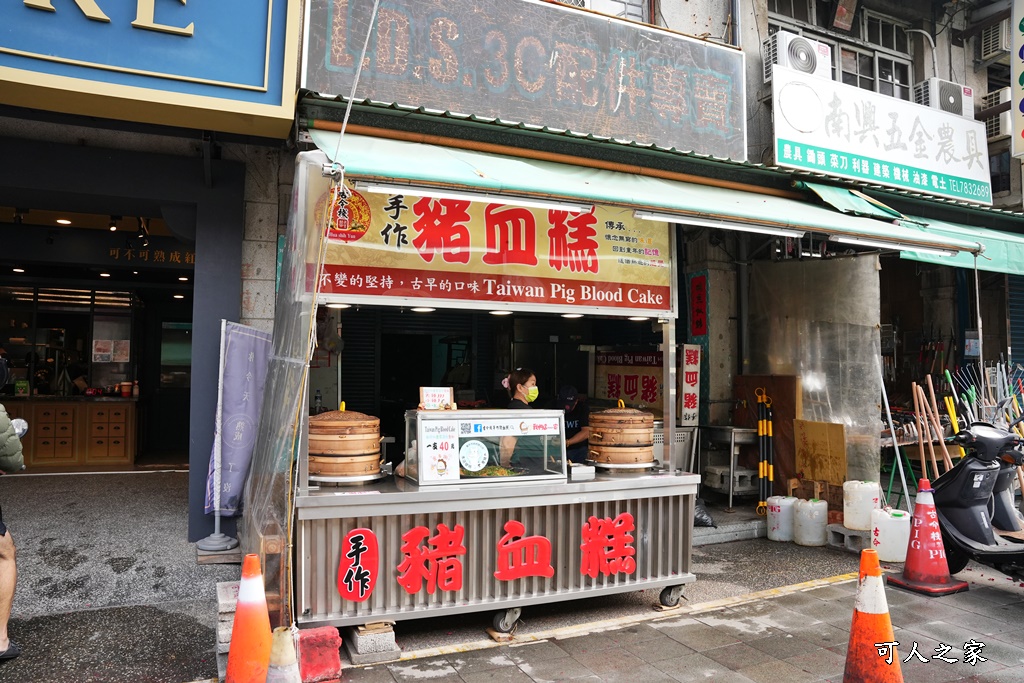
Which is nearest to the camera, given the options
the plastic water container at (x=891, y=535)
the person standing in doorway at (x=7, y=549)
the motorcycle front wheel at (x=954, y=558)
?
the person standing in doorway at (x=7, y=549)

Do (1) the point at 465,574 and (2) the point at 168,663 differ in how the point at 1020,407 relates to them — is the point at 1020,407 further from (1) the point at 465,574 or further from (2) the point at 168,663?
(2) the point at 168,663

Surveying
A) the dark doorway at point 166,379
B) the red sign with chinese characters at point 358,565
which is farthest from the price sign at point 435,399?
the dark doorway at point 166,379

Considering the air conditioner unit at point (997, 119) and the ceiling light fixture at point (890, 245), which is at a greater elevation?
the air conditioner unit at point (997, 119)

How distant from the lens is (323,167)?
13.0 ft

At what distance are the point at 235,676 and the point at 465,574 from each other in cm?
212

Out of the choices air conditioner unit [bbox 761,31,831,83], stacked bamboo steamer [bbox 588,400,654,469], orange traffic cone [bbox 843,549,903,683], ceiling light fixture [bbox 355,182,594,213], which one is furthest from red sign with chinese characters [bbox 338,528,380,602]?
air conditioner unit [bbox 761,31,831,83]

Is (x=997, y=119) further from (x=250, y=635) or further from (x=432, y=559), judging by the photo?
(x=250, y=635)

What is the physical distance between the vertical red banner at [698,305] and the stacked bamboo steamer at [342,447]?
5.73 m

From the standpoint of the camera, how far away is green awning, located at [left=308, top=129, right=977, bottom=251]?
4.60 m

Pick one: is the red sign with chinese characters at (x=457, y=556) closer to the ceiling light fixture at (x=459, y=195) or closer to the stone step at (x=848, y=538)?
the ceiling light fixture at (x=459, y=195)

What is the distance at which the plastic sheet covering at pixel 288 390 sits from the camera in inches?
159

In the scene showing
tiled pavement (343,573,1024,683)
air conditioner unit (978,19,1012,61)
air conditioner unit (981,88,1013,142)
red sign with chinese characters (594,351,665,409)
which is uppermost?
air conditioner unit (978,19,1012,61)

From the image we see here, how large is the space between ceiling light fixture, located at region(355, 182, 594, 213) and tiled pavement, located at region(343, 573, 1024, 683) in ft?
10.4

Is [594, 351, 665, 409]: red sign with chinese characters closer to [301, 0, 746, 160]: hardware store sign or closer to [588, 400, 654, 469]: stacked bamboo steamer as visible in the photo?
[301, 0, 746, 160]: hardware store sign
